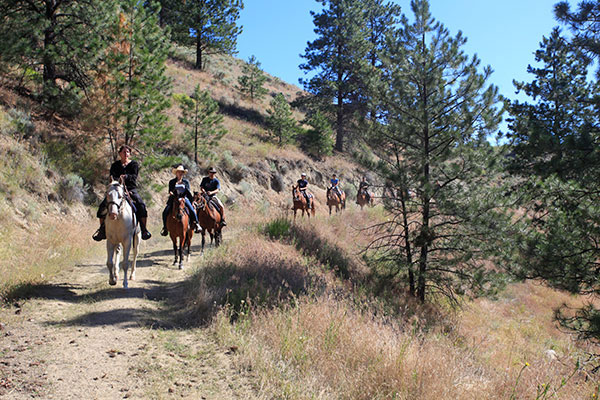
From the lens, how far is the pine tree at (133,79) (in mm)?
16875

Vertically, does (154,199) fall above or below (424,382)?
above

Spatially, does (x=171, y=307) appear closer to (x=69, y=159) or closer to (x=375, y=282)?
(x=375, y=282)

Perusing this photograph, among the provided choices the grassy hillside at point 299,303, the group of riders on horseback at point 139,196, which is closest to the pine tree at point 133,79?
the grassy hillside at point 299,303

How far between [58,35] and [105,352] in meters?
16.9

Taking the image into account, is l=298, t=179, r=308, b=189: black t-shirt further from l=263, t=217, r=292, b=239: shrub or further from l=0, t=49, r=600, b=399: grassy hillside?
l=263, t=217, r=292, b=239: shrub

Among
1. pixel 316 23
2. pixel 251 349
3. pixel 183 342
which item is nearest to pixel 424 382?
pixel 251 349

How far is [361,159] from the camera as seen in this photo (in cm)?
1125

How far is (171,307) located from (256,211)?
16656mm

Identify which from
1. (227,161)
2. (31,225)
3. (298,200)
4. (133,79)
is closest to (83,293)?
(31,225)

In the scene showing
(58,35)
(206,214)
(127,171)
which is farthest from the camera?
(58,35)

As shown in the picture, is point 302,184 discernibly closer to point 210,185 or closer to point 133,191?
point 210,185

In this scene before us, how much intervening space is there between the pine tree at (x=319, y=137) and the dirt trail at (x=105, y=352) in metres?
29.3

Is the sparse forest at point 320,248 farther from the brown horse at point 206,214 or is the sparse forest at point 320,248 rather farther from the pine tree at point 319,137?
the pine tree at point 319,137

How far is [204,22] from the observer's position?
121 feet
